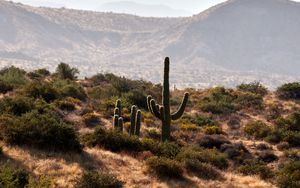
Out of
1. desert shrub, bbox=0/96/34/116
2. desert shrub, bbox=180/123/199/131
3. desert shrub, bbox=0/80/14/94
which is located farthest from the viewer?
desert shrub, bbox=0/80/14/94

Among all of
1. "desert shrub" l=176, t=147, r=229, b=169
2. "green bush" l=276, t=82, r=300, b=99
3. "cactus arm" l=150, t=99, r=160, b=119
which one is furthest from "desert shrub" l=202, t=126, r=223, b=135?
"green bush" l=276, t=82, r=300, b=99

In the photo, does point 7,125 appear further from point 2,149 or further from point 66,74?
point 66,74

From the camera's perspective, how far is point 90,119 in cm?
2347

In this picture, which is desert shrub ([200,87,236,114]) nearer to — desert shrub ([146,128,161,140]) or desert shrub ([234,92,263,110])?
desert shrub ([234,92,263,110])

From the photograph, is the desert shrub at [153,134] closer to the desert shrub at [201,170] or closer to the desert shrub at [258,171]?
the desert shrub at [258,171]

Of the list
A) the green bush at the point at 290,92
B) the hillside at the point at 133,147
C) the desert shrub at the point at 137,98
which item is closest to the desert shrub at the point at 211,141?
the hillside at the point at 133,147

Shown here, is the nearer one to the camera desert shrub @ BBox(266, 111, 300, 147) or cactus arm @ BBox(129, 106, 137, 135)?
cactus arm @ BBox(129, 106, 137, 135)

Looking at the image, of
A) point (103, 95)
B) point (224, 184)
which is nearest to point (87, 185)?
point (224, 184)

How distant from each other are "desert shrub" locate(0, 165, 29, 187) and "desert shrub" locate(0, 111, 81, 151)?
8.94 ft

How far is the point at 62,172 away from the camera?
1224 cm

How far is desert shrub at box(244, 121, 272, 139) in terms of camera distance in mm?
23734

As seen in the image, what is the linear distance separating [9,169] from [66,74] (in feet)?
103

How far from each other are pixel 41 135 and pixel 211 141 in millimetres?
9898

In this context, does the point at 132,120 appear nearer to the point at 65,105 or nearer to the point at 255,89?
the point at 65,105
